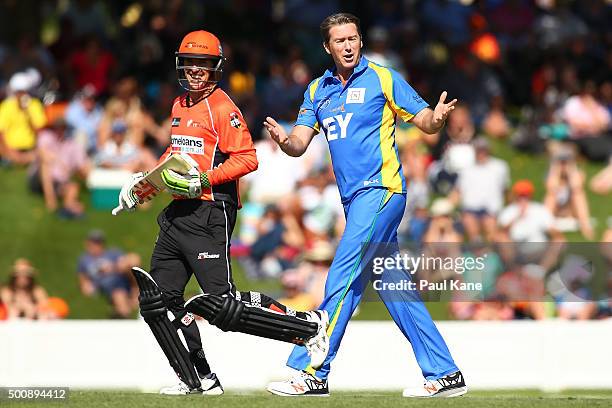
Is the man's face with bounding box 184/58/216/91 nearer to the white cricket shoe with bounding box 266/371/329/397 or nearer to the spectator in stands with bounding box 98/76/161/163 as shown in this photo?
the white cricket shoe with bounding box 266/371/329/397

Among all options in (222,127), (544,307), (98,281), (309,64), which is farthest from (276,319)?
(309,64)

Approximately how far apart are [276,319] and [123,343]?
392cm

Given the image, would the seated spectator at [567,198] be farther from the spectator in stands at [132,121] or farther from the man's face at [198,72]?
the man's face at [198,72]

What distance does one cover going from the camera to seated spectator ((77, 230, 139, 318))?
601 inches

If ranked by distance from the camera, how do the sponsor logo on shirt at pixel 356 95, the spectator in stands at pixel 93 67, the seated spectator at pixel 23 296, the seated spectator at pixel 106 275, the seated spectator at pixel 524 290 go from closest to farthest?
the sponsor logo on shirt at pixel 356 95 < the seated spectator at pixel 524 290 < the seated spectator at pixel 23 296 < the seated spectator at pixel 106 275 < the spectator in stands at pixel 93 67

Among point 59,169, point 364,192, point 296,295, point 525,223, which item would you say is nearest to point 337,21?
point 364,192

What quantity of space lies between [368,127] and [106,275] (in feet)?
24.9

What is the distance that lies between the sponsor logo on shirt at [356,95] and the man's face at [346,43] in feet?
0.55

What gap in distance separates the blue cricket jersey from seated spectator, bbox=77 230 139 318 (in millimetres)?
7174

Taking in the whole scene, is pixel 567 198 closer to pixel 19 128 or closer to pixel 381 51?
pixel 381 51

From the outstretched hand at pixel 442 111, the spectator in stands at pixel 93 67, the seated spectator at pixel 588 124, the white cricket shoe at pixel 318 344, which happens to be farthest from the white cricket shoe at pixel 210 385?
the spectator in stands at pixel 93 67

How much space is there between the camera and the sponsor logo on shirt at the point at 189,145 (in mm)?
8500

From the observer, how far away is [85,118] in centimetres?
1761

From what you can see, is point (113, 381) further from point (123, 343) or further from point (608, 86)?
point (608, 86)
